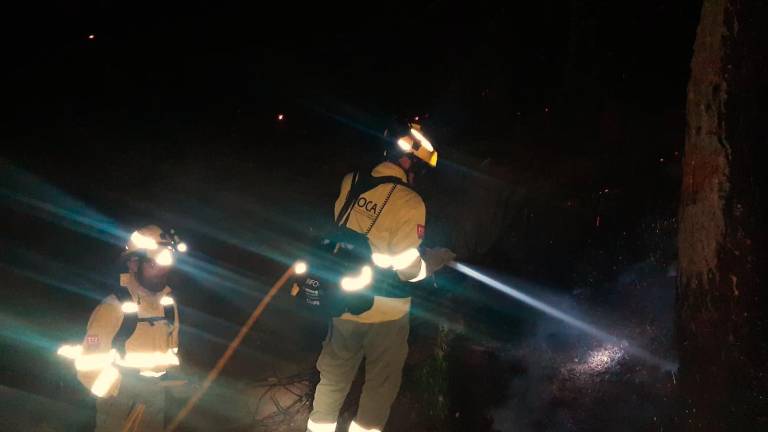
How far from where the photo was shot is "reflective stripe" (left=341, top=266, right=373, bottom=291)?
3.33m

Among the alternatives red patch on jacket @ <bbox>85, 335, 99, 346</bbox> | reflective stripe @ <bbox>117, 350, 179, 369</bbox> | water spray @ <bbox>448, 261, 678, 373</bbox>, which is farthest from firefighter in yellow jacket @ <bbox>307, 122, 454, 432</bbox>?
red patch on jacket @ <bbox>85, 335, 99, 346</bbox>

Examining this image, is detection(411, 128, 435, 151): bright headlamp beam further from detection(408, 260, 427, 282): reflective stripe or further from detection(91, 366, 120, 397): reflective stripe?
detection(91, 366, 120, 397): reflective stripe

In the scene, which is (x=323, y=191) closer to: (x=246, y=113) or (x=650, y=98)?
(x=246, y=113)

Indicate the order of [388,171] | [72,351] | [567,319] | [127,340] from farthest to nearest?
[567,319]
[388,171]
[127,340]
[72,351]

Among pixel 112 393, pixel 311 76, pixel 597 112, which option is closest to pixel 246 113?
pixel 311 76

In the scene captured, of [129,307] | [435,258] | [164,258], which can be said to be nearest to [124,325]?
[129,307]

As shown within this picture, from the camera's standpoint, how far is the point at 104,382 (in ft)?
9.67

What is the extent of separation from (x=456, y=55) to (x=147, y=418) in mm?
8304

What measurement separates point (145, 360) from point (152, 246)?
0.74 metres

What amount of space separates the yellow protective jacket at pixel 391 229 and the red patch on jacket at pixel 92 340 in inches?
59.0

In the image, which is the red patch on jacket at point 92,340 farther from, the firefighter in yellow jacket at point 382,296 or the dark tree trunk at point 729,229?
the dark tree trunk at point 729,229

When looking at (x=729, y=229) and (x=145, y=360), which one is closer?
(x=729, y=229)

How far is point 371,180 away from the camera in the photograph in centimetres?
342

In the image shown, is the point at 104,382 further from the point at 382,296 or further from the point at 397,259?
the point at 397,259
